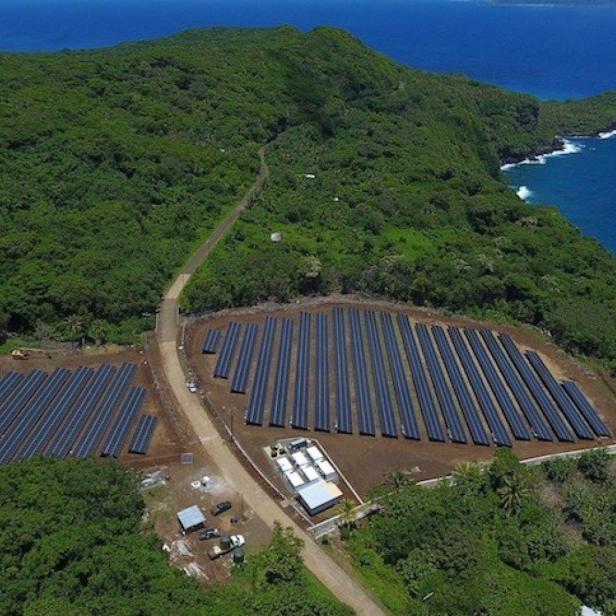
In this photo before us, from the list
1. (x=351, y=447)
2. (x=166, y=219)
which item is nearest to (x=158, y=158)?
(x=166, y=219)

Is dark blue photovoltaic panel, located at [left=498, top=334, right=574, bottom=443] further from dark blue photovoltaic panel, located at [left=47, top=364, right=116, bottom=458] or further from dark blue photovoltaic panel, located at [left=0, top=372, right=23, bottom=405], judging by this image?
dark blue photovoltaic panel, located at [left=0, top=372, right=23, bottom=405]

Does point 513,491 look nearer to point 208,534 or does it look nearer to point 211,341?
point 208,534

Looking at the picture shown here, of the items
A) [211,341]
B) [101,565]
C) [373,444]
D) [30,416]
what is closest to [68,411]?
[30,416]

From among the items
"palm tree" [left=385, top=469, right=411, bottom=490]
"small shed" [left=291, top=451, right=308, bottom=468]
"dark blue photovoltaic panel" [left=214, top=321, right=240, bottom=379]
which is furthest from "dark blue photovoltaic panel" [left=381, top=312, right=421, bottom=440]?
"dark blue photovoltaic panel" [left=214, top=321, right=240, bottom=379]

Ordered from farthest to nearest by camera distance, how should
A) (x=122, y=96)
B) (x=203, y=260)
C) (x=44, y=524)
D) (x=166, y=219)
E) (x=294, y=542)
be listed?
1. (x=122, y=96)
2. (x=166, y=219)
3. (x=203, y=260)
4. (x=294, y=542)
5. (x=44, y=524)

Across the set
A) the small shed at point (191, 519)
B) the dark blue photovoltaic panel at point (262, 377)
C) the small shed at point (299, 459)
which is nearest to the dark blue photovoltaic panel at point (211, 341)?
the dark blue photovoltaic panel at point (262, 377)

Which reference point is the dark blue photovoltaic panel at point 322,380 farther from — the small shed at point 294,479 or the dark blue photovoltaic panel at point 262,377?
the small shed at point 294,479

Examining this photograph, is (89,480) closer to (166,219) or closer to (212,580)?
(212,580)
